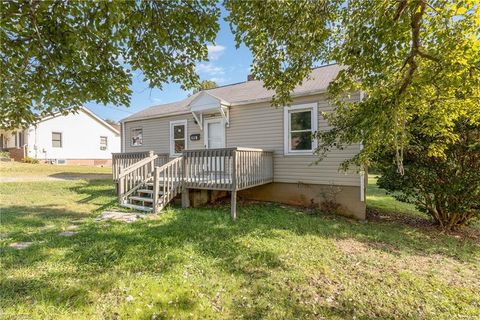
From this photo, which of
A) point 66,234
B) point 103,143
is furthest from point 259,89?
point 103,143

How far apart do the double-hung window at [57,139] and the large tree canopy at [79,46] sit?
69.1 feet

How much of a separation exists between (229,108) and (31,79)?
251 inches

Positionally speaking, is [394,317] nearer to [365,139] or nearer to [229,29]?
[365,139]

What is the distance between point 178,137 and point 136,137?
2.79 meters

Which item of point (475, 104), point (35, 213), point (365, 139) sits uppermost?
point (475, 104)

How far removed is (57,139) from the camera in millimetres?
20078

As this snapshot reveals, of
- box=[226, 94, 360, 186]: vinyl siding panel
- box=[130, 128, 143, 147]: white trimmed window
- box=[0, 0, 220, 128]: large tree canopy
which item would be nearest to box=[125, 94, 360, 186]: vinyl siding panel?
box=[226, 94, 360, 186]: vinyl siding panel

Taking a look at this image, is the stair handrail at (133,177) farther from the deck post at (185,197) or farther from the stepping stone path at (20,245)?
the stepping stone path at (20,245)

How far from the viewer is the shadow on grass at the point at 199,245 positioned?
2.83 m

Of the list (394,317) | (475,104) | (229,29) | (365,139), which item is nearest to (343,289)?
(394,317)

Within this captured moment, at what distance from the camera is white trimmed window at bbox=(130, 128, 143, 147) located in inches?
449

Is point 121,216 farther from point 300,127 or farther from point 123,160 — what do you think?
point 300,127

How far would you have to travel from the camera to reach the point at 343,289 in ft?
9.96

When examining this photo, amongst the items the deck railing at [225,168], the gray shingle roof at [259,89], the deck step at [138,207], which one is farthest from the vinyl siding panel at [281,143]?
the deck step at [138,207]
